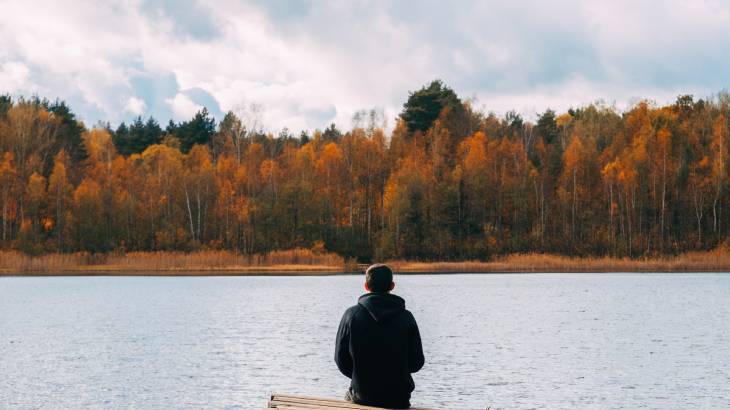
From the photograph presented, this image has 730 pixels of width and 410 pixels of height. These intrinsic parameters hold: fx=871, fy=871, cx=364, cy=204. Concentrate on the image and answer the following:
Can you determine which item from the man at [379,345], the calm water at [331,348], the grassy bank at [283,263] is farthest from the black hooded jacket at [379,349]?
the grassy bank at [283,263]

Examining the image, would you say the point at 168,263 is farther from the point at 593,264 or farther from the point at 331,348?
the point at 331,348

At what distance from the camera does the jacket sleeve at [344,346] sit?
8726 mm

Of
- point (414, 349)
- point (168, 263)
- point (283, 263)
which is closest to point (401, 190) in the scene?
point (283, 263)

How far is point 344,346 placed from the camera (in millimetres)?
8828

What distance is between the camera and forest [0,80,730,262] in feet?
302

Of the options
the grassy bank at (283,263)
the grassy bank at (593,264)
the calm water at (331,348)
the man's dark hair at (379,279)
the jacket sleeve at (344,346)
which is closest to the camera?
the man's dark hair at (379,279)

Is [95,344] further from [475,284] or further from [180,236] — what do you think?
[180,236]

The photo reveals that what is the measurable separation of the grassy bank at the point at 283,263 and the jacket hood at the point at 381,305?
225 ft

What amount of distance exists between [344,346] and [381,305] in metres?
0.63

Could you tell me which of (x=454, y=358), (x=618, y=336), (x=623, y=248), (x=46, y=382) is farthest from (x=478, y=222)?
(x=46, y=382)

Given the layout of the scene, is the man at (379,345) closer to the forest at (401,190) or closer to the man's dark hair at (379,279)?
the man's dark hair at (379,279)

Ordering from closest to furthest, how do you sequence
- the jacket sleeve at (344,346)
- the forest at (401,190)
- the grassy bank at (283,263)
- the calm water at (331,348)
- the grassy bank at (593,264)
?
the jacket sleeve at (344,346)
the calm water at (331,348)
the grassy bank at (283,263)
the grassy bank at (593,264)
the forest at (401,190)

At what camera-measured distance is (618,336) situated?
32.2m

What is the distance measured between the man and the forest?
80642 mm
